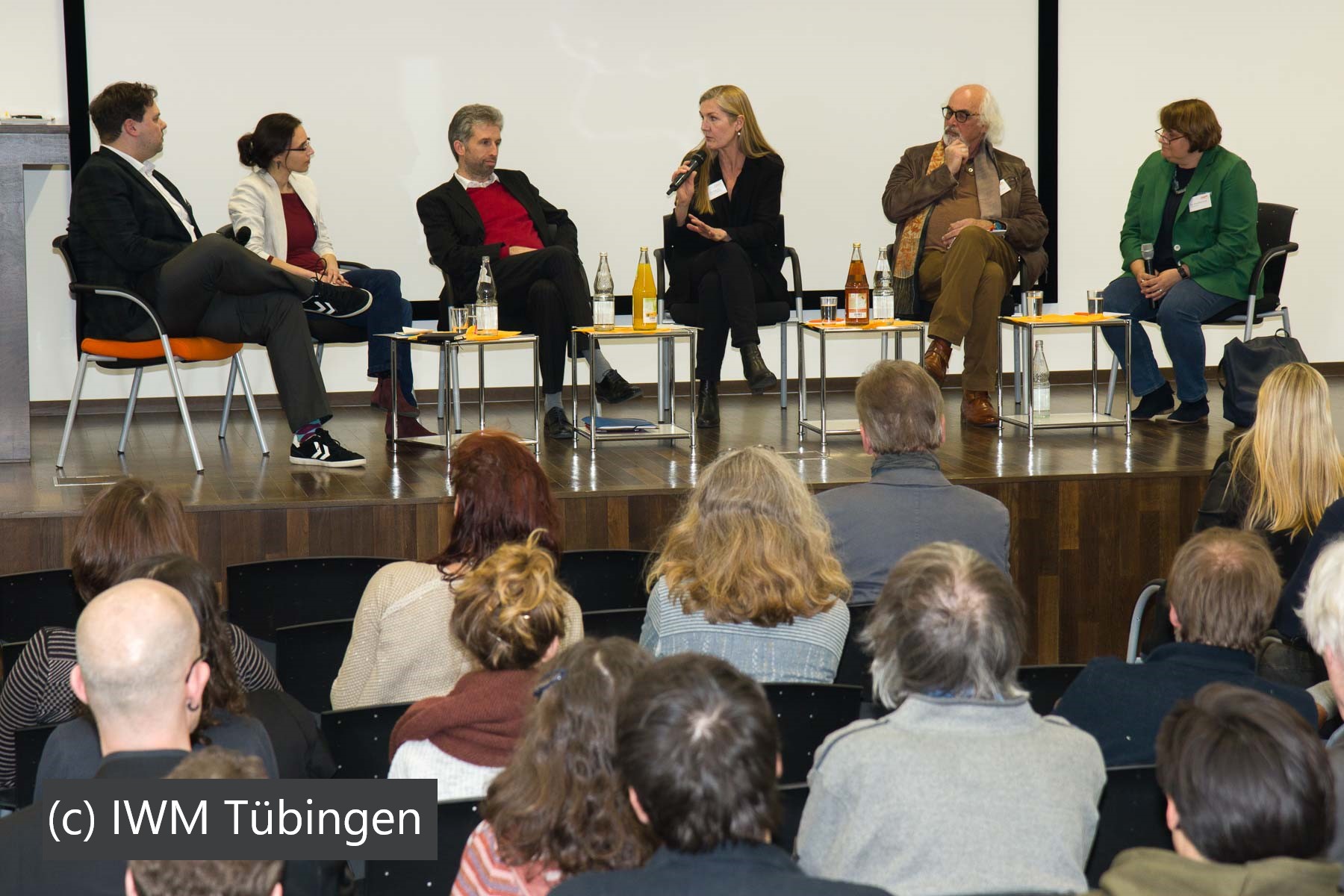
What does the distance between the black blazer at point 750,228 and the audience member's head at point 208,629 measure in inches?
144

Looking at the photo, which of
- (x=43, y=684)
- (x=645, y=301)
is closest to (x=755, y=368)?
(x=645, y=301)

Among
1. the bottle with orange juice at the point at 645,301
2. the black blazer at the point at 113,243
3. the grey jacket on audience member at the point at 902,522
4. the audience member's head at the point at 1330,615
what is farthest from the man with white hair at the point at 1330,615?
the black blazer at the point at 113,243

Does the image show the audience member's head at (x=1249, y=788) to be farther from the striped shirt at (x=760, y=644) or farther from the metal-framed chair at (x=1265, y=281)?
the metal-framed chair at (x=1265, y=281)

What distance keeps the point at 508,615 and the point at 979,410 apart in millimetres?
3830

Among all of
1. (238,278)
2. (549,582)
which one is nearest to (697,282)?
(238,278)

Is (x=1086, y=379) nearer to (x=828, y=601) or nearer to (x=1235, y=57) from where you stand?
(x=1235, y=57)

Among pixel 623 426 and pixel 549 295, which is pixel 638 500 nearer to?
pixel 623 426

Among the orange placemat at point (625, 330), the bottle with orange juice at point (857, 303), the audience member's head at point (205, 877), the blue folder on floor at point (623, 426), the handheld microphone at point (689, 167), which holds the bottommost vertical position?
the audience member's head at point (205, 877)

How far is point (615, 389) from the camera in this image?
5.93m

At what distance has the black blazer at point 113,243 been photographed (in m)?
4.49

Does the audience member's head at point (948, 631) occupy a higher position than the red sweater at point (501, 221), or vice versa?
the red sweater at point (501, 221)

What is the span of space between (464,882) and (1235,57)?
271 inches

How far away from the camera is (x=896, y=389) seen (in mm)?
3061

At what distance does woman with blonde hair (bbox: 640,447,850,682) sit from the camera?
2385 millimetres
